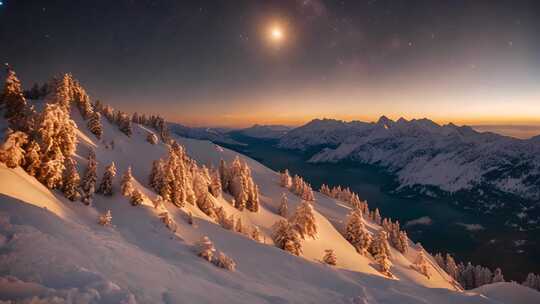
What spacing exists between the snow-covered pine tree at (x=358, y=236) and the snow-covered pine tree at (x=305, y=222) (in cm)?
1200

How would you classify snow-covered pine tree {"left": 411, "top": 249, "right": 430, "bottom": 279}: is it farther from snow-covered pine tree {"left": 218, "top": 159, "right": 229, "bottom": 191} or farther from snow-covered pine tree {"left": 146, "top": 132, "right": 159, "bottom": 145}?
snow-covered pine tree {"left": 146, "top": 132, "right": 159, "bottom": 145}

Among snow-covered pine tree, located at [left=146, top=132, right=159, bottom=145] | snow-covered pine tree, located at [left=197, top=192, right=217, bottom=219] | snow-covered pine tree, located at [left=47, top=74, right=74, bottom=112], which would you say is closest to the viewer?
snow-covered pine tree, located at [left=197, top=192, right=217, bottom=219]

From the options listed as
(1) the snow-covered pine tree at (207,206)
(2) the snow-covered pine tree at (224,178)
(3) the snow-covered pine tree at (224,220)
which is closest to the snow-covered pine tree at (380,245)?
(2) the snow-covered pine tree at (224,178)

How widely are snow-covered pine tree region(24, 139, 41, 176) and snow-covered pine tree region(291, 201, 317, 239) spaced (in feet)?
147

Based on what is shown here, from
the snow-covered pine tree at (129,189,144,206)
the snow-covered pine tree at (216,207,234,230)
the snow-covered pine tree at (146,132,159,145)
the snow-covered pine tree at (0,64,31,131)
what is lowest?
the snow-covered pine tree at (216,207,234,230)

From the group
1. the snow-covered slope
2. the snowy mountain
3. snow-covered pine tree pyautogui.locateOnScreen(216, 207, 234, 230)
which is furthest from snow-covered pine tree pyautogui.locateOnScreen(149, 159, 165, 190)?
snow-covered pine tree pyautogui.locateOnScreen(216, 207, 234, 230)

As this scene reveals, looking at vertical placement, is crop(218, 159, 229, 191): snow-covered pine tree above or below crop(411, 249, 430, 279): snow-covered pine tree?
above

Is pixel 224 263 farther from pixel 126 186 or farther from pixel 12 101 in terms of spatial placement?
pixel 12 101

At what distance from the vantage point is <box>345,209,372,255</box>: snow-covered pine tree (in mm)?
68812

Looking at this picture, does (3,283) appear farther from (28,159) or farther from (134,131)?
(134,131)

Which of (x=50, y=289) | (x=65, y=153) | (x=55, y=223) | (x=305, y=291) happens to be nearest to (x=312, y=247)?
(x=305, y=291)

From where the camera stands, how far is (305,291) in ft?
79.6

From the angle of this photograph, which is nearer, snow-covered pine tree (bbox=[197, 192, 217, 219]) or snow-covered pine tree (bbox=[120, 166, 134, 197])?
snow-covered pine tree (bbox=[120, 166, 134, 197])

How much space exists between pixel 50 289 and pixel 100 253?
6.00 meters
